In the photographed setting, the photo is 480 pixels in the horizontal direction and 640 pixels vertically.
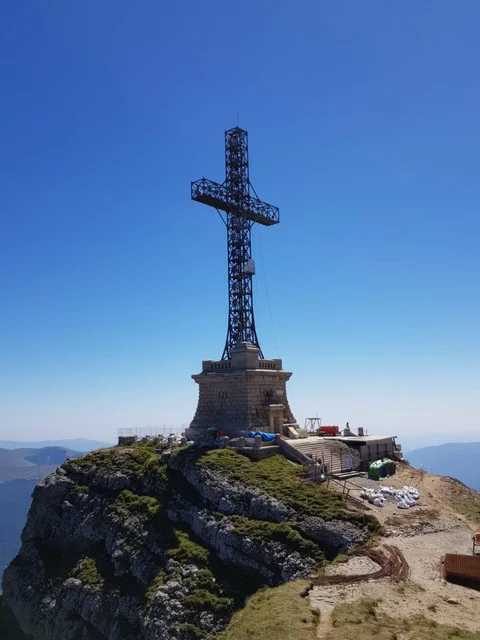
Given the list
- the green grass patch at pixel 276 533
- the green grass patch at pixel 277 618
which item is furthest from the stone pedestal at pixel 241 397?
the green grass patch at pixel 277 618

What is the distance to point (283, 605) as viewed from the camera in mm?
22438

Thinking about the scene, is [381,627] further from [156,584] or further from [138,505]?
[138,505]

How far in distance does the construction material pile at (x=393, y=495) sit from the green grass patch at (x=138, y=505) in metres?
15.7

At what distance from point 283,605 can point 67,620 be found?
21.4 m

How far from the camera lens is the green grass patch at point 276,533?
94.7 ft

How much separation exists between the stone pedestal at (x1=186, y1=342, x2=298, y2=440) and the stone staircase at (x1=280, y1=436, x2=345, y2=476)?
4020mm

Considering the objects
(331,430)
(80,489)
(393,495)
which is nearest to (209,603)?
(393,495)

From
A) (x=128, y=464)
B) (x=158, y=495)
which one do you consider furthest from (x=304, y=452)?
(x=128, y=464)

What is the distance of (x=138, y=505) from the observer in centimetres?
3938

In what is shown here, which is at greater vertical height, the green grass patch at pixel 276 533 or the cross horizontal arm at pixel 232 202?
the cross horizontal arm at pixel 232 202

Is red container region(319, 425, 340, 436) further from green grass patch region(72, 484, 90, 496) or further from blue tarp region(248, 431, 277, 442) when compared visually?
green grass patch region(72, 484, 90, 496)

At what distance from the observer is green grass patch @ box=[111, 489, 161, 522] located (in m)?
37.9

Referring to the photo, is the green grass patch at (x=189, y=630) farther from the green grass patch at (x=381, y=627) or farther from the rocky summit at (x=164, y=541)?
the green grass patch at (x=381, y=627)

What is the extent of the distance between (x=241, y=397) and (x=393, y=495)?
55.4ft
